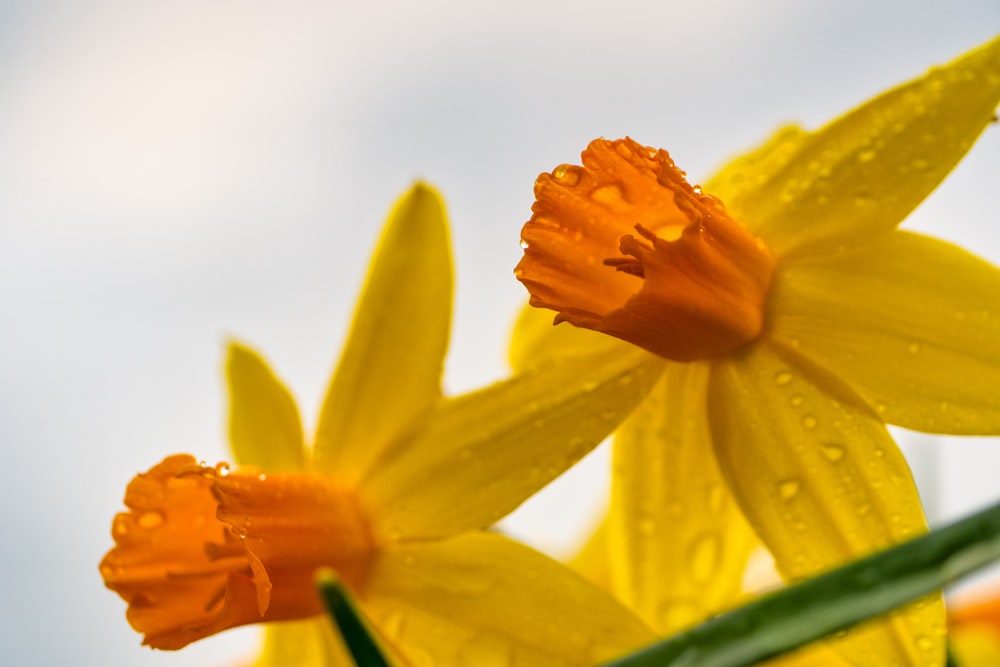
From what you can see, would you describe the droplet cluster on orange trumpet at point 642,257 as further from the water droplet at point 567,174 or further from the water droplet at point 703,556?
the water droplet at point 703,556

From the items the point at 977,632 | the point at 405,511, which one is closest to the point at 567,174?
the point at 405,511

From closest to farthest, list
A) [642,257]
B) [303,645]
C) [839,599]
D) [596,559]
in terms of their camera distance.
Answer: [839,599]
[642,257]
[303,645]
[596,559]

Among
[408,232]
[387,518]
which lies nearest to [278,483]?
[387,518]

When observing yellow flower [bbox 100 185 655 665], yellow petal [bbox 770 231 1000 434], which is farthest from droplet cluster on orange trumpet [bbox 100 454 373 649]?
yellow petal [bbox 770 231 1000 434]

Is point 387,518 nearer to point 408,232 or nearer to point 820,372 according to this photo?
point 408,232

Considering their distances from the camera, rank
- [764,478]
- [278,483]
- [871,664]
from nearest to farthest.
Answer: [871,664] → [764,478] → [278,483]

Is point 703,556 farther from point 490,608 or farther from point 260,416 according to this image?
point 260,416
